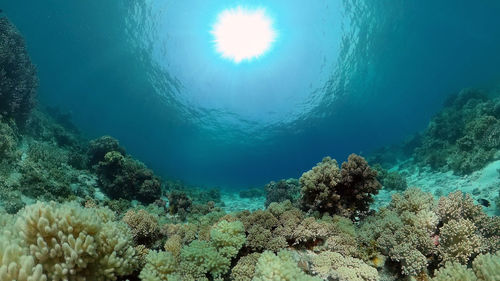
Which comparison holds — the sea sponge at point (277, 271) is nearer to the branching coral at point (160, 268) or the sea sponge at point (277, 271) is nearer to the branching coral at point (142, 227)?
the branching coral at point (160, 268)

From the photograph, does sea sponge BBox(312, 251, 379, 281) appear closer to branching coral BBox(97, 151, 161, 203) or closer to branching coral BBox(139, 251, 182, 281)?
branching coral BBox(139, 251, 182, 281)

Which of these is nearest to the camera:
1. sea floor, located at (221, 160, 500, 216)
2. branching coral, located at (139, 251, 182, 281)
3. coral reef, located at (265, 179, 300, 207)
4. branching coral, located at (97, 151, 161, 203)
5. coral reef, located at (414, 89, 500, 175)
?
branching coral, located at (139, 251, 182, 281)

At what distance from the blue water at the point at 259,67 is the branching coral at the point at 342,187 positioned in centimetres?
2807

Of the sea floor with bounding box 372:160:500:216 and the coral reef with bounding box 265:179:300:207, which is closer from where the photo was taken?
the sea floor with bounding box 372:160:500:216

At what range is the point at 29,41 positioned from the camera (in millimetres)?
40969

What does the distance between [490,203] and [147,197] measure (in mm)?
14164

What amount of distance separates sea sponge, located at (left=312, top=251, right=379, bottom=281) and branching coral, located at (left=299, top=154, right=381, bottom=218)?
216 centimetres

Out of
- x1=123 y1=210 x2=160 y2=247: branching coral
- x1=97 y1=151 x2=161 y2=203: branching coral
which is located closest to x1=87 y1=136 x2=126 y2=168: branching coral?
x1=97 y1=151 x2=161 y2=203: branching coral

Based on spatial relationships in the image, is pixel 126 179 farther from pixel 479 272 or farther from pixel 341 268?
pixel 479 272

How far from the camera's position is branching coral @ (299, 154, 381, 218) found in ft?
20.7

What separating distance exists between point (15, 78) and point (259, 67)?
3576cm

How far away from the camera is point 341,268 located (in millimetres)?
3949

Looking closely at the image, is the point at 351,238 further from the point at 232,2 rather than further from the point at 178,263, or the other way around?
the point at 232,2

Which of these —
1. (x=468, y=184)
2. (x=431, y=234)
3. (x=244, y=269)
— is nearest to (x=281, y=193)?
(x=468, y=184)
